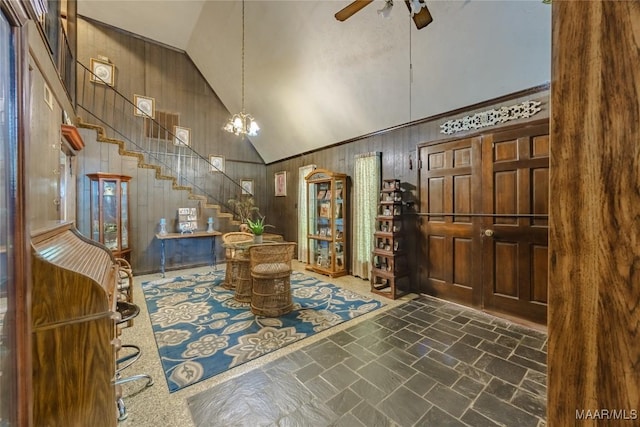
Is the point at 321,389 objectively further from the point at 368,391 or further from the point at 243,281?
the point at 243,281

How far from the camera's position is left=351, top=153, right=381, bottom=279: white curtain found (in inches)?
176

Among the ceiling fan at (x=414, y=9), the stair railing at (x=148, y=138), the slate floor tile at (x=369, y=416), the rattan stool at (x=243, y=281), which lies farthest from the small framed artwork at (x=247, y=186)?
the slate floor tile at (x=369, y=416)

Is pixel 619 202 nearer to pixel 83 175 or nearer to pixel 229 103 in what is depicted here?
pixel 83 175

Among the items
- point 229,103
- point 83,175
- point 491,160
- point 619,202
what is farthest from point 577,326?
point 229,103

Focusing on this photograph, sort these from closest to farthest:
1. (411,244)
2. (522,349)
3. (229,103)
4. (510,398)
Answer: (510,398) → (522,349) → (411,244) → (229,103)

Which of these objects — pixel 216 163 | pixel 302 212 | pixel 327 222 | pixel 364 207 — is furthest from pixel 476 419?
pixel 216 163

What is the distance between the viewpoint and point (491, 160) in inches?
123

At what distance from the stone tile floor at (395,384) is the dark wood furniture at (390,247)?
44.0 inches

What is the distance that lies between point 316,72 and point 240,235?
9.96 ft

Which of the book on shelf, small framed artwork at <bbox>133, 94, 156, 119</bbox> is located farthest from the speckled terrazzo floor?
small framed artwork at <bbox>133, 94, 156, 119</bbox>

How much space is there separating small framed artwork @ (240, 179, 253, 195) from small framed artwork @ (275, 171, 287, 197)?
29.8 inches

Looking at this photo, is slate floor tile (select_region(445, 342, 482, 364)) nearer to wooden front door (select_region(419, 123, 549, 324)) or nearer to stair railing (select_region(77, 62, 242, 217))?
wooden front door (select_region(419, 123, 549, 324))

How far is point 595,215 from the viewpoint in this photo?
566mm

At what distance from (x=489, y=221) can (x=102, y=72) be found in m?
7.57
